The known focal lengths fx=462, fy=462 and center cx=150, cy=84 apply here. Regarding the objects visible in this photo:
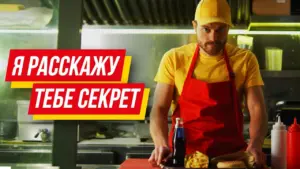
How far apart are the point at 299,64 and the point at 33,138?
3.07 m

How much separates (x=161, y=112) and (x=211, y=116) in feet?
0.84

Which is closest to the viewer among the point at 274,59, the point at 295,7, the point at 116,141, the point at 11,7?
the point at 11,7

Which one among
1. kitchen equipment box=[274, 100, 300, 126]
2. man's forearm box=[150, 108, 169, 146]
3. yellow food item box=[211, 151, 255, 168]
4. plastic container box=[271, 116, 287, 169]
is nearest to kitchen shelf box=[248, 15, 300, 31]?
kitchen equipment box=[274, 100, 300, 126]

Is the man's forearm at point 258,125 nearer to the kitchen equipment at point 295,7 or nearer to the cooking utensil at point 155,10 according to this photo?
the cooking utensil at point 155,10

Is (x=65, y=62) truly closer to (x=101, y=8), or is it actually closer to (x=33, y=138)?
(x=101, y=8)

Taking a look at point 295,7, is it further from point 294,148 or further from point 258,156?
point 258,156

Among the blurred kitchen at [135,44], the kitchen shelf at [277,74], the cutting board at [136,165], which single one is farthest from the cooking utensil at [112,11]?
the cutting board at [136,165]

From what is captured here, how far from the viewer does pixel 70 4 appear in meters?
2.78

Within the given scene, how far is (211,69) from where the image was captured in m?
2.40

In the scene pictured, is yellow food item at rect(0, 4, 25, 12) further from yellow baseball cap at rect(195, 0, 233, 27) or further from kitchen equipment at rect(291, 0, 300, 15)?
kitchen equipment at rect(291, 0, 300, 15)

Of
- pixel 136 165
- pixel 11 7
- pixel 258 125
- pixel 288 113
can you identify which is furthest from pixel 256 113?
pixel 288 113

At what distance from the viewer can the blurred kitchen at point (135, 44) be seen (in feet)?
11.1

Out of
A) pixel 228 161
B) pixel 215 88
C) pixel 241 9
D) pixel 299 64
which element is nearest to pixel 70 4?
pixel 215 88

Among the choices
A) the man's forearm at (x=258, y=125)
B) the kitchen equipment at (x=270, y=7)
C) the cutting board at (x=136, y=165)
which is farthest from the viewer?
the kitchen equipment at (x=270, y=7)
